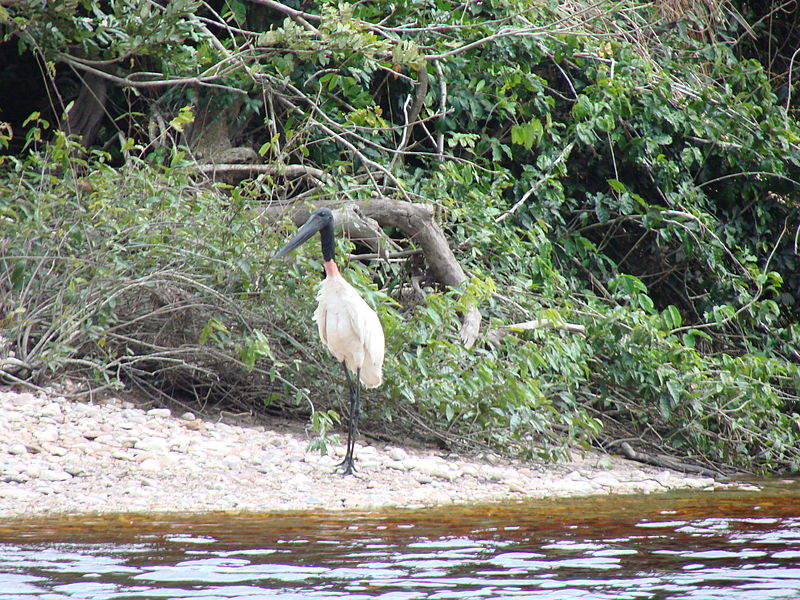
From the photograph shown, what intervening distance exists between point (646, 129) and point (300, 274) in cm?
434

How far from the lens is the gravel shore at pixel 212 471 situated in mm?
4910

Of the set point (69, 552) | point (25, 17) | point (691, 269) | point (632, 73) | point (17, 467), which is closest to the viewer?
point (69, 552)

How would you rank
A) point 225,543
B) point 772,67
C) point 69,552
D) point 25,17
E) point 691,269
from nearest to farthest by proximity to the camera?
point 69,552
point 225,543
point 25,17
point 691,269
point 772,67

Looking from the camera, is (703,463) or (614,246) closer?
(703,463)

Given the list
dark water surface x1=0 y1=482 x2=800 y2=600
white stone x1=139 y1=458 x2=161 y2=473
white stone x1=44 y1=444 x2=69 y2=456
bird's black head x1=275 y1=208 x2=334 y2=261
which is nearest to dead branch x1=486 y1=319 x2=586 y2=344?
bird's black head x1=275 y1=208 x2=334 y2=261

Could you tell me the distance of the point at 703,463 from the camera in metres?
7.64

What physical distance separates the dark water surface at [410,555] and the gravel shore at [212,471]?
1.11 feet

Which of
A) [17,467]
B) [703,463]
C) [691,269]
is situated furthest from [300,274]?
[691,269]

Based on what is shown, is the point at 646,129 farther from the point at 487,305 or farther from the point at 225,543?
the point at 225,543

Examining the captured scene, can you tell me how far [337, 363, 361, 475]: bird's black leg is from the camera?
5.79m

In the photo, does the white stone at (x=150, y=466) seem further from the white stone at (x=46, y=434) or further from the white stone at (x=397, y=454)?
the white stone at (x=397, y=454)

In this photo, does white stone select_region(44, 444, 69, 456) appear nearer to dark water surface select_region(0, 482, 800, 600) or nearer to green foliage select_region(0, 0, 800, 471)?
green foliage select_region(0, 0, 800, 471)

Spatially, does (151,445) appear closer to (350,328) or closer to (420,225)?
(350,328)

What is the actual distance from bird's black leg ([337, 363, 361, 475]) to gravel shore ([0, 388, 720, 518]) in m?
0.08
